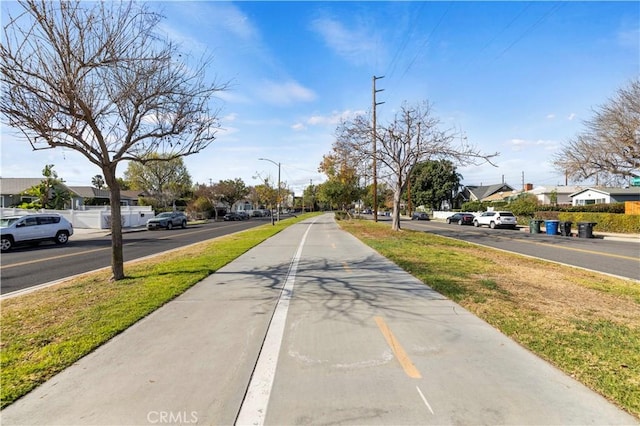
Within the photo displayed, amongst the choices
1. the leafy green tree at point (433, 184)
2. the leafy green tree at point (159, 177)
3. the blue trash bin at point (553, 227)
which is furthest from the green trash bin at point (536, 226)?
the leafy green tree at point (159, 177)

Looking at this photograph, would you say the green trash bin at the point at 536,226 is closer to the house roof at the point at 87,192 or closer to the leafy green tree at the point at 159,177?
the leafy green tree at the point at 159,177

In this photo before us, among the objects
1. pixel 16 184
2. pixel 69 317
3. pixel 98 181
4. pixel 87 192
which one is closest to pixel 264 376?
pixel 69 317

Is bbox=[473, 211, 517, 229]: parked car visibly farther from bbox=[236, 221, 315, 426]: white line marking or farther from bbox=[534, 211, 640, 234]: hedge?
bbox=[236, 221, 315, 426]: white line marking

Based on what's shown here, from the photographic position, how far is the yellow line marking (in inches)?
146

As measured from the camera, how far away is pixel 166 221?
34.9 m

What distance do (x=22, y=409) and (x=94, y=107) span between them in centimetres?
675

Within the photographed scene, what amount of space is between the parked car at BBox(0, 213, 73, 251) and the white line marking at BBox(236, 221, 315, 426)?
1845 centimetres

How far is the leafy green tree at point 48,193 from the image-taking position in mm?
37156

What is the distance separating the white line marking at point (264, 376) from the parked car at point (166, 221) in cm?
3170

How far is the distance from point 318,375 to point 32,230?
848 inches

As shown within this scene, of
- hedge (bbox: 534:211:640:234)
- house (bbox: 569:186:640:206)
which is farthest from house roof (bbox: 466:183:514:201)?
hedge (bbox: 534:211:640:234)

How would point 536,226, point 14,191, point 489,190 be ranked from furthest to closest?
point 489,190 → point 14,191 → point 536,226

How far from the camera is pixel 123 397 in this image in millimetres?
3283

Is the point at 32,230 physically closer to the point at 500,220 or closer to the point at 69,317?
the point at 69,317
